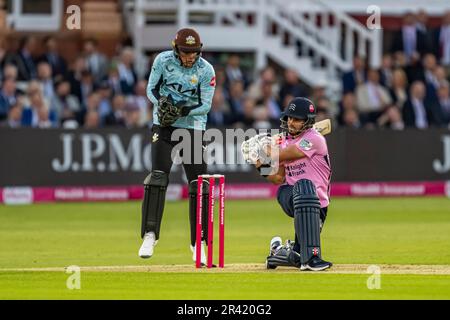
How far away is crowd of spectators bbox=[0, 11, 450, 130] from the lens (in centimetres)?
2077

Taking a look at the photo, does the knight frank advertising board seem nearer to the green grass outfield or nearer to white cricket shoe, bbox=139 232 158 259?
the green grass outfield

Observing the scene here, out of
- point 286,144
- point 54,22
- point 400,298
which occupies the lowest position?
point 400,298

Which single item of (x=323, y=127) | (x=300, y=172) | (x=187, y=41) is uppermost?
(x=187, y=41)

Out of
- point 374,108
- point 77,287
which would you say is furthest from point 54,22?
point 77,287

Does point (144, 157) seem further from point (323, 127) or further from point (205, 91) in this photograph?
point (323, 127)

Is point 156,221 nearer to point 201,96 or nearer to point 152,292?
point 201,96

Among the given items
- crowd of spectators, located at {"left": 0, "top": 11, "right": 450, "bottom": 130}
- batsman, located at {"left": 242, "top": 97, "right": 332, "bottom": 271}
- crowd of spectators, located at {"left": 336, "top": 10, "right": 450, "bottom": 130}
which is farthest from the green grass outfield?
crowd of spectators, located at {"left": 336, "top": 10, "right": 450, "bottom": 130}

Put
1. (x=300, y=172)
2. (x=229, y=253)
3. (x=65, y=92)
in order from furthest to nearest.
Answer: (x=65, y=92)
(x=229, y=253)
(x=300, y=172)

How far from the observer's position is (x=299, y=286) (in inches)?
397

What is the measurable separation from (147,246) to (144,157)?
9.13m

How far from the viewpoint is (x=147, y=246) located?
37.8 feet

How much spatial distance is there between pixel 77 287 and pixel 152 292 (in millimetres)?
643

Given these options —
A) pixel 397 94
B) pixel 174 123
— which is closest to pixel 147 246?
pixel 174 123
